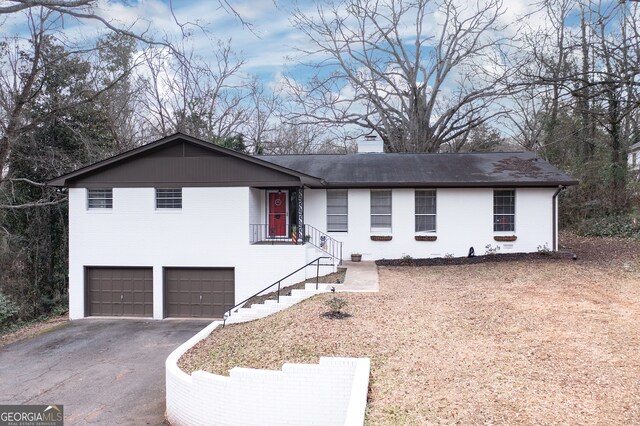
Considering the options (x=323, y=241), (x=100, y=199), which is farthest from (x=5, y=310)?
(x=323, y=241)

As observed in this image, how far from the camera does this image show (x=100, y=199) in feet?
48.5

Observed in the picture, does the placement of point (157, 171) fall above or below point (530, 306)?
above

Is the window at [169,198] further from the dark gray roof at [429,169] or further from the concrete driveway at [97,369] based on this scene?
the dark gray roof at [429,169]

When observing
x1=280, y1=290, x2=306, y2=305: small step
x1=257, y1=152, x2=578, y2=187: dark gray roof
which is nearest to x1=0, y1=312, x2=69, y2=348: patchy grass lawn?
x1=280, y1=290, x2=306, y2=305: small step

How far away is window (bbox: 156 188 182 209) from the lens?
1452cm

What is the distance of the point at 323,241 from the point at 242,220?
3127mm

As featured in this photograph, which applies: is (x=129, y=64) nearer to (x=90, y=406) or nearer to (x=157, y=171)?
(x=157, y=171)

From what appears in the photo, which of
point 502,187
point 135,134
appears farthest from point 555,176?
point 135,134

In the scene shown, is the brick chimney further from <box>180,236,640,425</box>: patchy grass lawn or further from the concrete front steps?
the concrete front steps

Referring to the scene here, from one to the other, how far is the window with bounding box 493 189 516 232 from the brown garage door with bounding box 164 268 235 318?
9835mm

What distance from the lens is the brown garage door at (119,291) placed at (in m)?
14.5

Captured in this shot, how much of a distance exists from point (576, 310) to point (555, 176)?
25.8 ft

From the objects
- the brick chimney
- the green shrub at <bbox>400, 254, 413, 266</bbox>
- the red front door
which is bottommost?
the green shrub at <bbox>400, 254, 413, 266</bbox>

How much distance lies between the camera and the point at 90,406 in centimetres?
752
